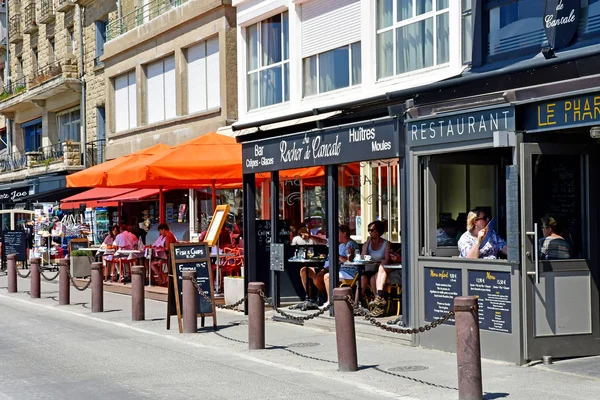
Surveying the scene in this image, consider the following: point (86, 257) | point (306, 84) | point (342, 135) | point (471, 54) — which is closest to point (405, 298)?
point (342, 135)

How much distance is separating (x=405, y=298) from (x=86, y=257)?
14579 millimetres

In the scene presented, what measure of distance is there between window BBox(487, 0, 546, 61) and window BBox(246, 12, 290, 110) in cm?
624

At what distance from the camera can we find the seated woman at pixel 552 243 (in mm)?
10750

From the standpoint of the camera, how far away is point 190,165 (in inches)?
700

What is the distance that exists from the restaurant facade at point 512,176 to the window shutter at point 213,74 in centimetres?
1128

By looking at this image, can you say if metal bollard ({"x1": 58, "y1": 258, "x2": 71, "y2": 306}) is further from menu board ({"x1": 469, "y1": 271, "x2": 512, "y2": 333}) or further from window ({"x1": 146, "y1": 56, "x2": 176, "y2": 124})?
menu board ({"x1": 469, "y1": 271, "x2": 512, "y2": 333})

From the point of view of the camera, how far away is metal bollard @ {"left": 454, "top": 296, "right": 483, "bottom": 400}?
8570 mm

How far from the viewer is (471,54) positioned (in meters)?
13.6

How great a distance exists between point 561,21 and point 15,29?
37914 millimetres

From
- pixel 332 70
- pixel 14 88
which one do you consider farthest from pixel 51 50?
pixel 332 70

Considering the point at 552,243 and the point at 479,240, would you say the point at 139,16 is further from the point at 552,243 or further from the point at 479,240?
the point at 552,243

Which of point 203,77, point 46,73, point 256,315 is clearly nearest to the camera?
point 256,315

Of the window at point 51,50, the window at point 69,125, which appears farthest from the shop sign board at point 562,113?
the window at point 51,50

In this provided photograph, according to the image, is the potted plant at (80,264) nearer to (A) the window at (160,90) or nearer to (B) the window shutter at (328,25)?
(A) the window at (160,90)
